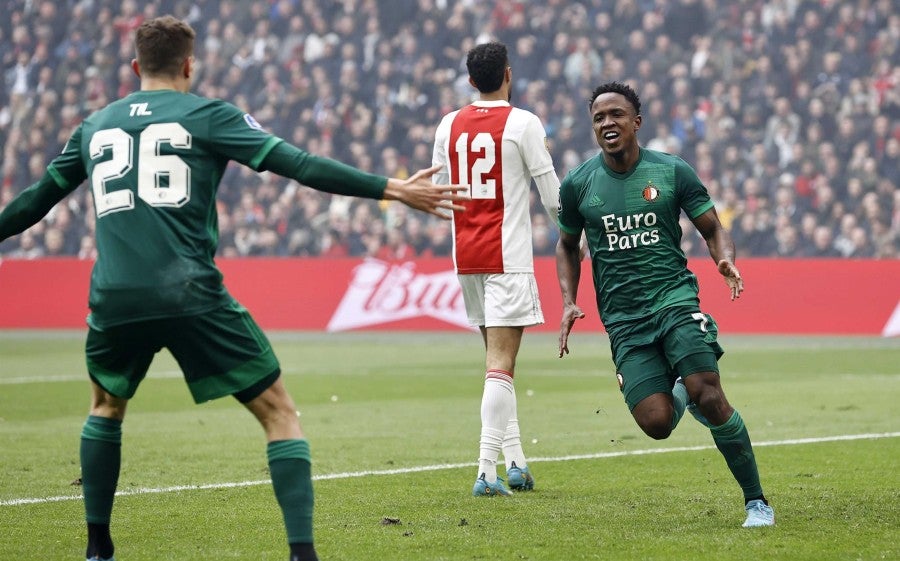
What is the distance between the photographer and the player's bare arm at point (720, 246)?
641cm

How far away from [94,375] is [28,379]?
428 inches

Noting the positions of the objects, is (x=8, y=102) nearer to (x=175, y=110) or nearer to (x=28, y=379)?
(x=28, y=379)

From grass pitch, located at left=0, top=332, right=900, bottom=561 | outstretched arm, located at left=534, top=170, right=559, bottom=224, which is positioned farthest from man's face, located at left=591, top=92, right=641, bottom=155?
grass pitch, located at left=0, top=332, right=900, bottom=561

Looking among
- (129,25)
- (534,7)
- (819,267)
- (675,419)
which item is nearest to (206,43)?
(129,25)

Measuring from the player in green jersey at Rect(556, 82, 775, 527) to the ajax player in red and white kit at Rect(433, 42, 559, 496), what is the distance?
58cm

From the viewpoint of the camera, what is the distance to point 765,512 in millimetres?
6301

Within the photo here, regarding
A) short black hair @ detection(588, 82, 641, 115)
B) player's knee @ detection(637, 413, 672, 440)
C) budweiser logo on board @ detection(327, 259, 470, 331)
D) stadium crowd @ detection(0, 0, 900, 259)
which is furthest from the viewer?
stadium crowd @ detection(0, 0, 900, 259)

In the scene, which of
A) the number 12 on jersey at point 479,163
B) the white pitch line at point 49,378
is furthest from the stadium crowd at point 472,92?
the number 12 on jersey at point 479,163

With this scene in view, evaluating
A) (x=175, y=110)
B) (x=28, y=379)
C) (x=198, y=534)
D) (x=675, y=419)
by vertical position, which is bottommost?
(x=28, y=379)

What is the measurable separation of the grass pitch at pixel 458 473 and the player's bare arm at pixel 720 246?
1.09 metres

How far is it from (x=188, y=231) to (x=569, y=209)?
101 inches

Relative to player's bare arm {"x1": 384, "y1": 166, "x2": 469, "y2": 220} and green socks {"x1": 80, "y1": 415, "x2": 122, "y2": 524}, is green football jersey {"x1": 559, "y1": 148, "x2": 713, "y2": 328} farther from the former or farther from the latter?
green socks {"x1": 80, "y1": 415, "x2": 122, "y2": 524}

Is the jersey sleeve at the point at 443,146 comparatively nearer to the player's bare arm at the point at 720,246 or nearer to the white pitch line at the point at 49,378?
the player's bare arm at the point at 720,246

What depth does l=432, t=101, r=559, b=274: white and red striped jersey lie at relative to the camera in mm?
7676
